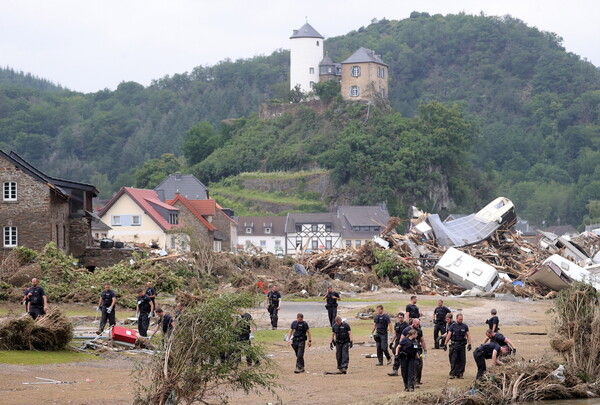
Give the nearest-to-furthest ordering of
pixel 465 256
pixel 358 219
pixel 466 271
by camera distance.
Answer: pixel 466 271, pixel 465 256, pixel 358 219

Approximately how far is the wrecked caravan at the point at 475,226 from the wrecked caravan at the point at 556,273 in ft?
20.9

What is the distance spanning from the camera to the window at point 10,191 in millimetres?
43875

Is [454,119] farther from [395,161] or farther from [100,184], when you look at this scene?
[100,184]

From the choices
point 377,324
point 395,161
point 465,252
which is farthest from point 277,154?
point 377,324

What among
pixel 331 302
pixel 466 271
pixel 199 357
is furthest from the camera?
pixel 466 271

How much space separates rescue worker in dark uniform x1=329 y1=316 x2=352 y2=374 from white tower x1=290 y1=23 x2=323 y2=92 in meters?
119

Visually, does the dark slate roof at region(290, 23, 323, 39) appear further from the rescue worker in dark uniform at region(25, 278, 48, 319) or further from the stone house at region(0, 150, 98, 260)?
the rescue worker in dark uniform at region(25, 278, 48, 319)

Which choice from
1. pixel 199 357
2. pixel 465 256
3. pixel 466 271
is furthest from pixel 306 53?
pixel 199 357

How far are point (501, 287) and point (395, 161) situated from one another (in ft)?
288

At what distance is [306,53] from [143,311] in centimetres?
11573

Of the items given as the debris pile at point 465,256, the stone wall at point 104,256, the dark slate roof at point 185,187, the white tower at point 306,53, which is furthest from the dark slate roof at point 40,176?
the white tower at point 306,53

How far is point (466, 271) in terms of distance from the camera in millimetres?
52625

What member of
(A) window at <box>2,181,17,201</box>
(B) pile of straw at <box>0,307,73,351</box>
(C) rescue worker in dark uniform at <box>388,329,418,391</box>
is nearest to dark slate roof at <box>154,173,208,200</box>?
(A) window at <box>2,181,17,201</box>

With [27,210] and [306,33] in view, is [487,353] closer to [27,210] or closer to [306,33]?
[27,210]
